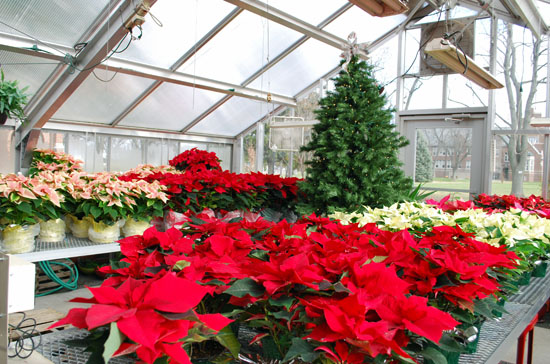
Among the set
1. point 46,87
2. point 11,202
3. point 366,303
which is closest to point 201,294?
point 366,303

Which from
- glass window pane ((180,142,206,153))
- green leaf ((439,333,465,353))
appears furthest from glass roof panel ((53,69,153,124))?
green leaf ((439,333,465,353))

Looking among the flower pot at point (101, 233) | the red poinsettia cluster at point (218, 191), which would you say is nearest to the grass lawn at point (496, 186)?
the red poinsettia cluster at point (218, 191)

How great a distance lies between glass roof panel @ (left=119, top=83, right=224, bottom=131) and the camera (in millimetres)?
7621

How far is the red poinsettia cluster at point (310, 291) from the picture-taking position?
1.70 ft

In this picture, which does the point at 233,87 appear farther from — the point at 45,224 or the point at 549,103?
the point at 45,224

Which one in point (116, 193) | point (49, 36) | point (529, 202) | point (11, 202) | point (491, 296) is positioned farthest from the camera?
point (49, 36)

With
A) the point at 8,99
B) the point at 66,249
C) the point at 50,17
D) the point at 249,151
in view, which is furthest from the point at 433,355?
the point at 249,151

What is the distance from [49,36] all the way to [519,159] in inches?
266

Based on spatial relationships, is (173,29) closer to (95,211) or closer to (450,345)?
(95,211)

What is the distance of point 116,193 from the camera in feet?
7.43

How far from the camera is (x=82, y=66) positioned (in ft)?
18.5

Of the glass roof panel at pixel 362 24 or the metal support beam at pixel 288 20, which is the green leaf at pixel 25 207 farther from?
the glass roof panel at pixel 362 24

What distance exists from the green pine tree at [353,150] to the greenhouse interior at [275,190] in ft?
0.04

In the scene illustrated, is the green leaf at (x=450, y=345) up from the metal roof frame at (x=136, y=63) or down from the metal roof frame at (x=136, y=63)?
down
